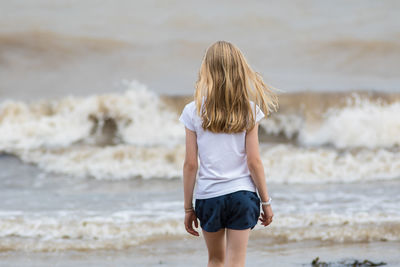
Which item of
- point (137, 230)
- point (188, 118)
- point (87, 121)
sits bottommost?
point (137, 230)

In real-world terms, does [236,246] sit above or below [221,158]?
below

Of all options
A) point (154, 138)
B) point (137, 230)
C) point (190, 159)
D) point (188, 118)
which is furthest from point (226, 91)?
point (154, 138)

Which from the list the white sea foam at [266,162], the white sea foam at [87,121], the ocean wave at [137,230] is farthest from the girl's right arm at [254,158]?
the white sea foam at [87,121]

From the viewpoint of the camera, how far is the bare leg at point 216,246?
78.7 inches

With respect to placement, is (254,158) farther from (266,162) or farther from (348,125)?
(348,125)

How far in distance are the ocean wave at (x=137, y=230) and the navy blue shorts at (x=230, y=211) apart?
6.95 ft

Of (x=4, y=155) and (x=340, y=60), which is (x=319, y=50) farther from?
(x=4, y=155)

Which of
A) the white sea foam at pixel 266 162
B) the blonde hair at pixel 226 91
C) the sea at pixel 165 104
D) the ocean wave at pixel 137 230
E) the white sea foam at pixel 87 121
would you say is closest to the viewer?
the blonde hair at pixel 226 91

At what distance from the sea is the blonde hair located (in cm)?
290

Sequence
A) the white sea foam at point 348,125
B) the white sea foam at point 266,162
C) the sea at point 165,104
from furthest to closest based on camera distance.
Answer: the white sea foam at point 348,125 < the white sea foam at point 266,162 < the sea at point 165,104

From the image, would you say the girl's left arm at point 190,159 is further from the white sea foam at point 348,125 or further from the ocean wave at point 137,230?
the white sea foam at point 348,125

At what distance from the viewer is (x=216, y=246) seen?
2033 millimetres

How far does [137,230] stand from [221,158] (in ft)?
8.55

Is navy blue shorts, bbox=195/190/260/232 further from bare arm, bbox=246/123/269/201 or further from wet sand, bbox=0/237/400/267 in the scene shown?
wet sand, bbox=0/237/400/267
